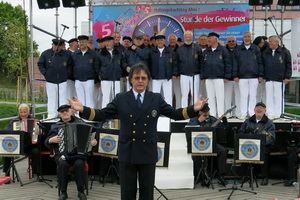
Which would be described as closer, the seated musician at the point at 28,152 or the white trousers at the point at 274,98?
the seated musician at the point at 28,152

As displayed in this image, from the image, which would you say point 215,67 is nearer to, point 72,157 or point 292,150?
point 292,150

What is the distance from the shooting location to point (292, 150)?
768 cm

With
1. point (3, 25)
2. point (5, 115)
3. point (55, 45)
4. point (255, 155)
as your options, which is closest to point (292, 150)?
point (255, 155)

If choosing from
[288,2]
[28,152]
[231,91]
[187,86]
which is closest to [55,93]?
[28,152]

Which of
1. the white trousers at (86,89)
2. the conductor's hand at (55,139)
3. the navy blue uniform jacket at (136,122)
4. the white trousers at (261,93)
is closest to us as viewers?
the navy blue uniform jacket at (136,122)

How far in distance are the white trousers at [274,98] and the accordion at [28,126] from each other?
526 cm

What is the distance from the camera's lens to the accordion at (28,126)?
7.77m

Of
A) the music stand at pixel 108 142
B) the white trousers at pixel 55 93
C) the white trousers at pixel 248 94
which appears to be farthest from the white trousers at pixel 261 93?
the white trousers at pixel 55 93

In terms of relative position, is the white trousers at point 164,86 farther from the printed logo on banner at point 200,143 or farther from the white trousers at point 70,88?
the printed logo on banner at point 200,143

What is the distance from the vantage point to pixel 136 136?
4.04 m

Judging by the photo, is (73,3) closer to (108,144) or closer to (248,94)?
(108,144)

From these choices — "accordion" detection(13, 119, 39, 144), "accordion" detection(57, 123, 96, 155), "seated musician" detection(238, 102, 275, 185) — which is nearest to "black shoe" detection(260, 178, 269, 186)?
"seated musician" detection(238, 102, 275, 185)

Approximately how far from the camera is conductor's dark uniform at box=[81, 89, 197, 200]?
159 inches

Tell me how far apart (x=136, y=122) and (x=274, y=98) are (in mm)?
6390
